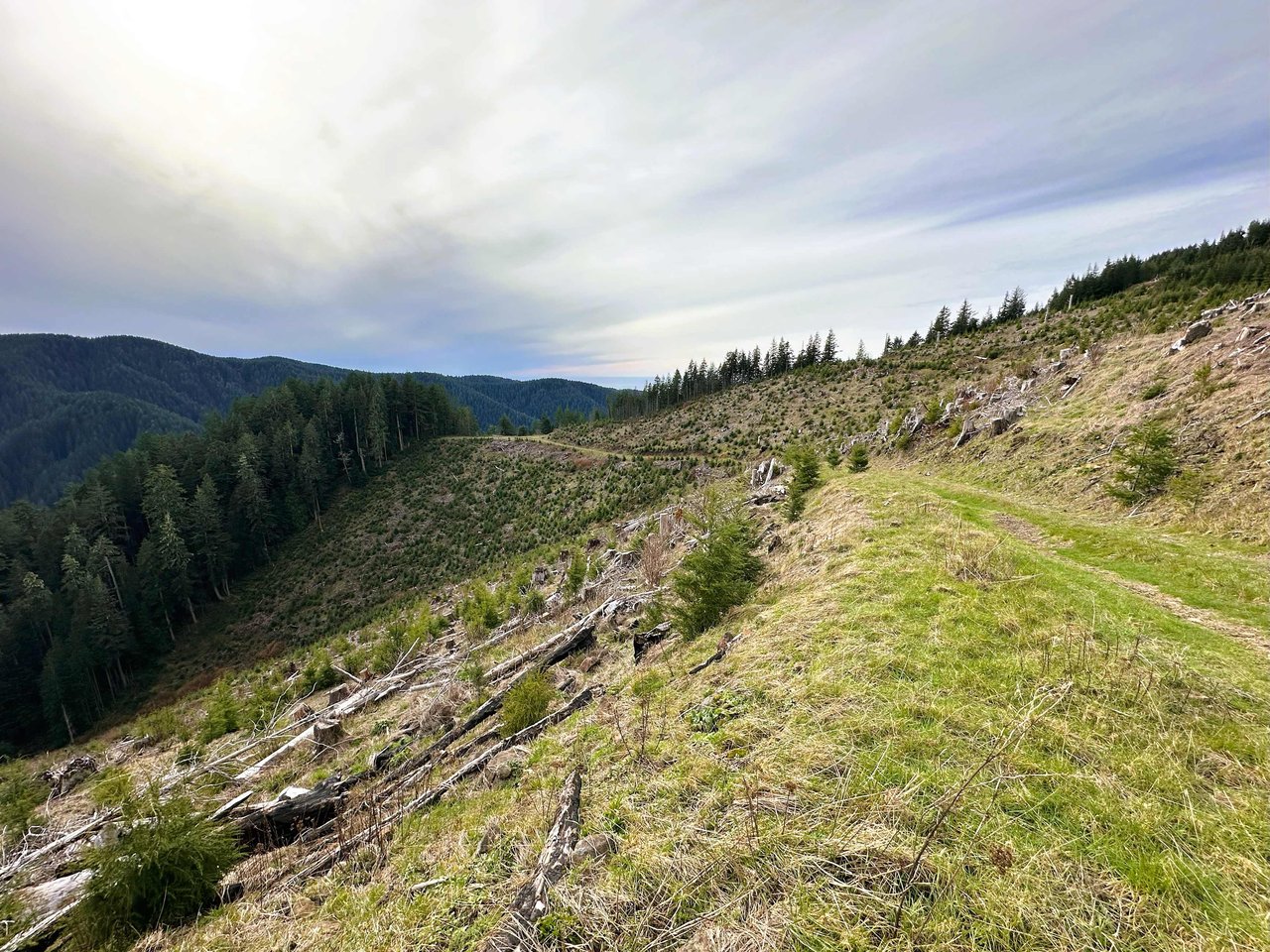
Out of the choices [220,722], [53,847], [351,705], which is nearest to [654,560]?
[351,705]

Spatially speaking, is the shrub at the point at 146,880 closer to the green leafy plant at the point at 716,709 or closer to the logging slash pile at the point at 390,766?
the logging slash pile at the point at 390,766

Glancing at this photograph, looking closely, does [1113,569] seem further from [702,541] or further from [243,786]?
[243,786]

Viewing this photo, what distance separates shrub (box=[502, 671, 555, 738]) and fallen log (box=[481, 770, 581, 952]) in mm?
3297

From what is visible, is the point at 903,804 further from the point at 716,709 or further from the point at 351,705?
the point at 351,705

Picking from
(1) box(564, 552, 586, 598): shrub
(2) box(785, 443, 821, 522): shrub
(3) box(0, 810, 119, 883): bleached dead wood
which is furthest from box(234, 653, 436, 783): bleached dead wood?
(2) box(785, 443, 821, 522): shrub

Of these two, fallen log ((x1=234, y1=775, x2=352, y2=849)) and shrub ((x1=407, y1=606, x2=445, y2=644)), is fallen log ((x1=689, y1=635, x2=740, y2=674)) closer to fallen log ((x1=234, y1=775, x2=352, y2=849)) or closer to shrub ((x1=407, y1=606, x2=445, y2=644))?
fallen log ((x1=234, y1=775, x2=352, y2=849))

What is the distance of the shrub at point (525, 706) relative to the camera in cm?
747

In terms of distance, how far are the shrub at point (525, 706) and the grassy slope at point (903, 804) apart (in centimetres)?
123

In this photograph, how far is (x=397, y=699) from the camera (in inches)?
Answer: 501

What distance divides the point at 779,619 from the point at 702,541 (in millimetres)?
2942

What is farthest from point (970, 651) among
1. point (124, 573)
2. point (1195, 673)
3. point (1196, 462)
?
point (124, 573)

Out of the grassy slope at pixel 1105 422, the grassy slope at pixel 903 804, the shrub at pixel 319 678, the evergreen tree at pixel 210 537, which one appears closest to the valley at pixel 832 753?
the grassy slope at pixel 903 804

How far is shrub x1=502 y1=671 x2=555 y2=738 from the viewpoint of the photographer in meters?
7.47

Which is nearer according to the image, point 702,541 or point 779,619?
point 779,619
